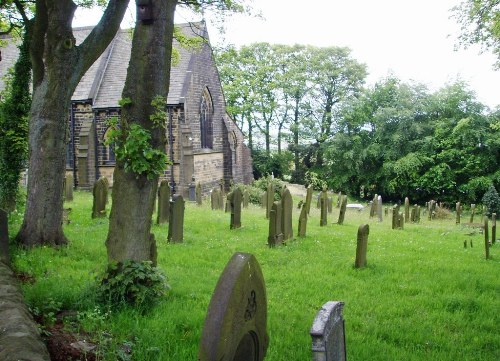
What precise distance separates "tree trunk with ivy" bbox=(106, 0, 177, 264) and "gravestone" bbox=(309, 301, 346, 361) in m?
2.94

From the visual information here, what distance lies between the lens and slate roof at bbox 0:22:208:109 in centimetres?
2623

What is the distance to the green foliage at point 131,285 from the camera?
18.3 feet

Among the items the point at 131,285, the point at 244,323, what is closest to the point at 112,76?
the point at 131,285

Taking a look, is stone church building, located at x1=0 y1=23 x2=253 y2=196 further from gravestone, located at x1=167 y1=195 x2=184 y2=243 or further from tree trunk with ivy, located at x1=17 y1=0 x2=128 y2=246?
tree trunk with ivy, located at x1=17 y1=0 x2=128 y2=246

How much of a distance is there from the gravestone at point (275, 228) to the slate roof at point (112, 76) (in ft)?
53.9

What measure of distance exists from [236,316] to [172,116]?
76.7ft

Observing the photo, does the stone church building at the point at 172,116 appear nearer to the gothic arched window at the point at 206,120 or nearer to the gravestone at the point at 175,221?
the gothic arched window at the point at 206,120

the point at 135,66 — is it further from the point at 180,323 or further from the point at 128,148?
the point at 180,323

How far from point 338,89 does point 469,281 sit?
121 feet

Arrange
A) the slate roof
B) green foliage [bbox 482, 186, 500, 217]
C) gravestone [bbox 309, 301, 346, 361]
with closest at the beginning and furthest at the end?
1. gravestone [bbox 309, 301, 346, 361]
2. the slate roof
3. green foliage [bbox 482, 186, 500, 217]

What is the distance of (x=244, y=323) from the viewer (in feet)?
10.6

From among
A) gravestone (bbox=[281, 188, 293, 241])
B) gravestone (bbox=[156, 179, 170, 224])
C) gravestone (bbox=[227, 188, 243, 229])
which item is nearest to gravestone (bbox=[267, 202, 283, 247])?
gravestone (bbox=[281, 188, 293, 241])

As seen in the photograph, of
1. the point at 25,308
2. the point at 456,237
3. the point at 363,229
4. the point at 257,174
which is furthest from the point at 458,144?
the point at 25,308

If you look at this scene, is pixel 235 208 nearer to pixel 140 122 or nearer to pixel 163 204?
pixel 163 204
